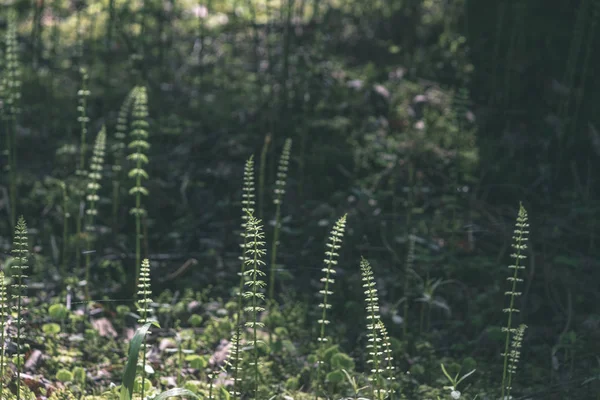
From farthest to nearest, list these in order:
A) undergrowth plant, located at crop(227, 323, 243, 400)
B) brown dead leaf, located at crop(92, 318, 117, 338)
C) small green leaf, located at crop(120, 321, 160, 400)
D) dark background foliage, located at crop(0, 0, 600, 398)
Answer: dark background foliage, located at crop(0, 0, 600, 398) → brown dead leaf, located at crop(92, 318, 117, 338) → undergrowth plant, located at crop(227, 323, 243, 400) → small green leaf, located at crop(120, 321, 160, 400)

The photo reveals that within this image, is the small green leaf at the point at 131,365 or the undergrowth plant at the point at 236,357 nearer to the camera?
the small green leaf at the point at 131,365

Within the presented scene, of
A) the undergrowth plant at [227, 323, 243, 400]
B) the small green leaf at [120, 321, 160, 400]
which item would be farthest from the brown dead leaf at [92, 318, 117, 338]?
the small green leaf at [120, 321, 160, 400]

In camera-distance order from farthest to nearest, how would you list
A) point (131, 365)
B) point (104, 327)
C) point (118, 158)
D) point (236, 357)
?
point (118, 158) → point (104, 327) → point (236, 357) → point (131, 365)

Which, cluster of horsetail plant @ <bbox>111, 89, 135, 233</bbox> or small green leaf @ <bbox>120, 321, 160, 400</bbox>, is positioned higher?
cluster of horsetail plant @ <bbox>111, 89, 135, 233</bbox>

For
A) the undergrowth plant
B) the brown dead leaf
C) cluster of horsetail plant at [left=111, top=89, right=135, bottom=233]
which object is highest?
cluster of horsetail plant at [left=111, top=89, right=135, bottom=233]

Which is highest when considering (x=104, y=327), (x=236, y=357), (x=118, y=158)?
(x=118, y=158)

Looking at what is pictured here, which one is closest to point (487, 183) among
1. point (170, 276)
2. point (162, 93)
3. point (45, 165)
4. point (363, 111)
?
point (363, 111)

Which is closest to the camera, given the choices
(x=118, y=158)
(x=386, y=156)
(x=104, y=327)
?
(x=104, y=327)

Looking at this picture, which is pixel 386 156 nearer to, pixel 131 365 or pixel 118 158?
pixel 118 158

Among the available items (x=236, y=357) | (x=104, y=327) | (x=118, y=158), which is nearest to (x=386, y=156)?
(x=118, y=158)

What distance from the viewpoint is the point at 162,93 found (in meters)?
4.94

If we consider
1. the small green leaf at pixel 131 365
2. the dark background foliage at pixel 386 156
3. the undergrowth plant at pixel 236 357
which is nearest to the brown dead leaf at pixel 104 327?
the dark background foliage at pixel 386 156

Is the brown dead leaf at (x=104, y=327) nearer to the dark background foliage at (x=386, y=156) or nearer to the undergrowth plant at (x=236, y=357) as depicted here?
the dark background foliage at (x=386, y=156)

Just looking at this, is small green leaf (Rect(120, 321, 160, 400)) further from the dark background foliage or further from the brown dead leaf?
the dark background foliage
